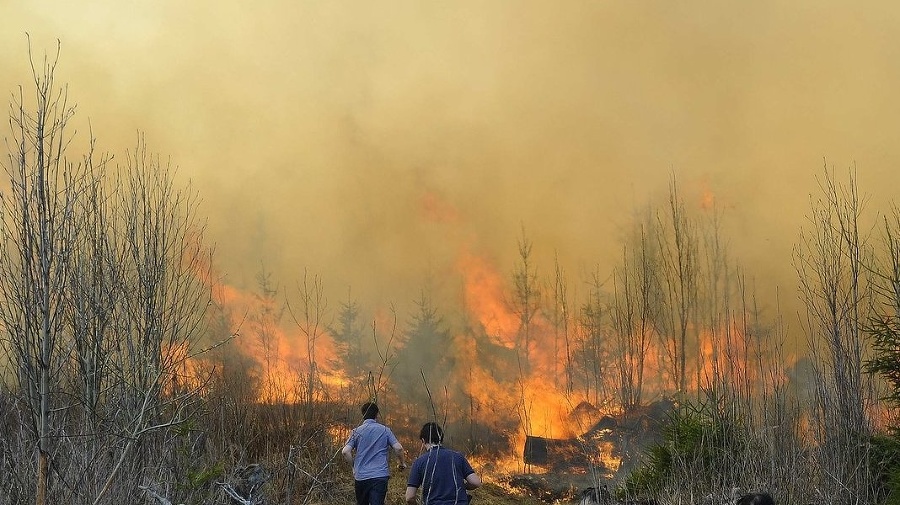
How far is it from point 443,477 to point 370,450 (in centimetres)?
245

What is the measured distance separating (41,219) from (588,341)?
2147 centimetres

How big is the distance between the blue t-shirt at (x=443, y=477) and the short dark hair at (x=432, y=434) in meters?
0.07

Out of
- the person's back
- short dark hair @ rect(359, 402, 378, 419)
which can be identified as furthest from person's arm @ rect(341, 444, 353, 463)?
the person's back

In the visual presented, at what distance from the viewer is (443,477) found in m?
6.36

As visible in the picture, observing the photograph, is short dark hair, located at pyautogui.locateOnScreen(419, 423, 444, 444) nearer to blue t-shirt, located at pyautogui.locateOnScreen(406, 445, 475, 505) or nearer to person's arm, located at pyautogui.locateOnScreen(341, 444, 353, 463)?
blue t-shirt, located at pyautogui.locateOnScreen(406, 445, 475, 505)

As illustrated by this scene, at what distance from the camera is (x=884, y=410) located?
1020 centimetres

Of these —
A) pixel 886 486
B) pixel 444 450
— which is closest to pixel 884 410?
pixel 886 486

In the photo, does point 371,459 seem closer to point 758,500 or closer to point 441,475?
point 441,475

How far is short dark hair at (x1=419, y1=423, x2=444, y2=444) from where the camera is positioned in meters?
6.36

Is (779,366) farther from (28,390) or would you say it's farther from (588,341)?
(588,341)

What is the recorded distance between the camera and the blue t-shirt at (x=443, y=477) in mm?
6281

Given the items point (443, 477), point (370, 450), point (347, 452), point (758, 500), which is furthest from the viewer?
point (370, 450)

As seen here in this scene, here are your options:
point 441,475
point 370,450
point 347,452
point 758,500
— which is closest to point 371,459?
point 370,450

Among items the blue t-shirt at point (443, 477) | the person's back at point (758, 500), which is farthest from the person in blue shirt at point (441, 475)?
the person's back at point (758, 500)
